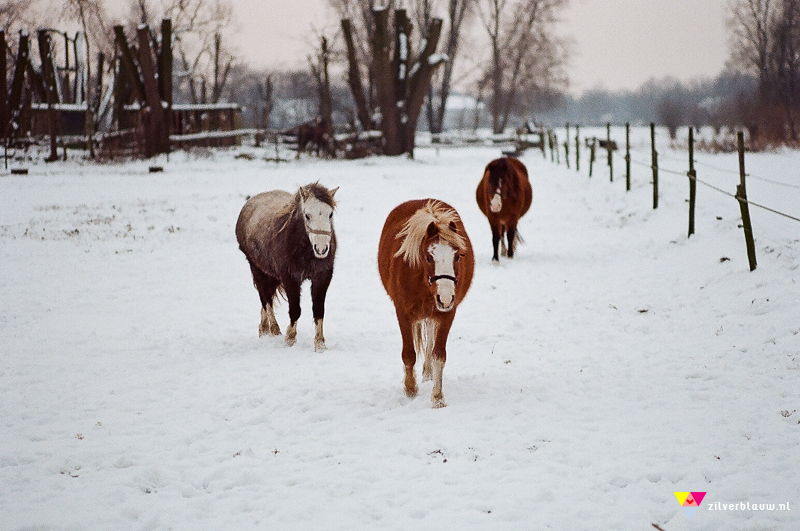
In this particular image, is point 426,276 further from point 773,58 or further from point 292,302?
point 773,58

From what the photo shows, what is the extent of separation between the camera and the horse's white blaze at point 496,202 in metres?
10.3

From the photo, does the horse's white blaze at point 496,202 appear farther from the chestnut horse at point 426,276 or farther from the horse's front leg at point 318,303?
the chestnut horse at point 426,276

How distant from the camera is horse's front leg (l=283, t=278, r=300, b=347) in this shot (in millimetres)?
6527

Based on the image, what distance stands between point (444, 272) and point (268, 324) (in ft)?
11.5

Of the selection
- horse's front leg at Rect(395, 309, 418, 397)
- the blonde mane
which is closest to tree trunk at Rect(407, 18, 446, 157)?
the blonde mane

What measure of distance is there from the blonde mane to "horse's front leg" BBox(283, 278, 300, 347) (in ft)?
6.68

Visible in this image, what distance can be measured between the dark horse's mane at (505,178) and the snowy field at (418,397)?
3.75ft

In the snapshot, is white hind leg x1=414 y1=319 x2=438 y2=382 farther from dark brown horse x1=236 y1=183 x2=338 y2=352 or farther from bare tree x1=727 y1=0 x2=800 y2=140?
bare tree x1=727 y1=0 x2=800 y2=140

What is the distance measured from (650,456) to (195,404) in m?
3.31

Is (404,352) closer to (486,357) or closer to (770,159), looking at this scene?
(486,357)

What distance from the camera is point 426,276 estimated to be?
175 inches

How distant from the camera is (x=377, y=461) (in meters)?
3.91

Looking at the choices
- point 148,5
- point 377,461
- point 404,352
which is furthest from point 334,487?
point 148,5

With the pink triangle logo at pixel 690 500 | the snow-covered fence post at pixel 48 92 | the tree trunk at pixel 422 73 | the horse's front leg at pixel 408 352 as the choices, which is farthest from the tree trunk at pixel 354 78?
the pink triangle logo at pixel 690 500
